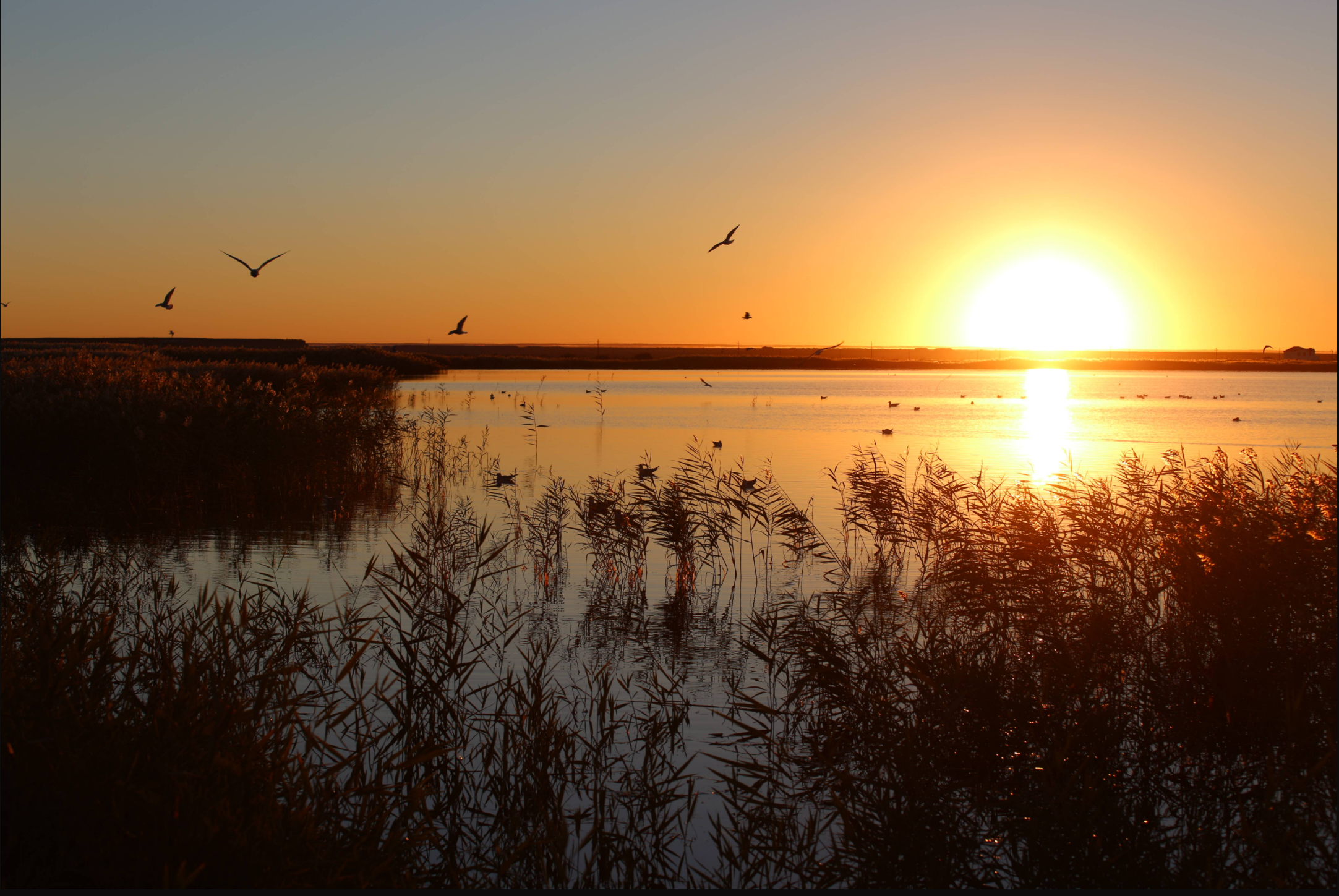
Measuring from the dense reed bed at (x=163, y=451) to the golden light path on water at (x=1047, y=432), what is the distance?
15.4 meters

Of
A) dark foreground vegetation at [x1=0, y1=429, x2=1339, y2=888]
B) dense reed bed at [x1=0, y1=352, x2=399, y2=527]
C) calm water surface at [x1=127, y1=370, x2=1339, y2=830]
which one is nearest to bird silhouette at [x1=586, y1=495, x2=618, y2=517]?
calm water surface at [x1=127, y1=370, x2=1339, y2=830]

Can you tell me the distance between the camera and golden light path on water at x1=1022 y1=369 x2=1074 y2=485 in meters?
25.6

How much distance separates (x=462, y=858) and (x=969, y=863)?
3.35m

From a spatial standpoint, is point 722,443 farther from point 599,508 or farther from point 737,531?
point 599,508

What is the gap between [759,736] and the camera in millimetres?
8078

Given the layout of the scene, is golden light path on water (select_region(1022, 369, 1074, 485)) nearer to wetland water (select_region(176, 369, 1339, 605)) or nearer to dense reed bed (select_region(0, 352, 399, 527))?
wetland water (select_region(176, 369, 1339, 605))

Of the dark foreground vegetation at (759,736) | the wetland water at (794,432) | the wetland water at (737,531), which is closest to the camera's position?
the dark foreground vegetation at (759,736)

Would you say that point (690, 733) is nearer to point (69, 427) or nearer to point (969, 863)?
point (969, 863)

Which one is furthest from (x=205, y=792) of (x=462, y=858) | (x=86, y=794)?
(x=462, y=858)

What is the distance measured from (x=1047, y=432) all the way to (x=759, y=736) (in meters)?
34.3

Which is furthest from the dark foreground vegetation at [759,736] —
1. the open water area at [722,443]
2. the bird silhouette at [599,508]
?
the bird silhouette at [599,508]

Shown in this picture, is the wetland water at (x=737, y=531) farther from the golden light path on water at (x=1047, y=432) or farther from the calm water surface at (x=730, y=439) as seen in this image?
the golden light path on water at (x=1047, y=432)

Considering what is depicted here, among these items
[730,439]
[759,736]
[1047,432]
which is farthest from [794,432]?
[759,736]

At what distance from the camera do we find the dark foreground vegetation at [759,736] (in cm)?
526
